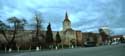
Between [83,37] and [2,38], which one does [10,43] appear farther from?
[83,37]

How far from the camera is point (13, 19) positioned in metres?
85.2

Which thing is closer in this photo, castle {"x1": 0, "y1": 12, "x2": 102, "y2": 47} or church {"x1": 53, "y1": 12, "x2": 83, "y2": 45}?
castle {"x1": 0, "y1": 12, "x2": 102, "y2": 47}

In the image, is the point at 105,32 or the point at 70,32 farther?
the point at 105,32

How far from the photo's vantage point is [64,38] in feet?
435

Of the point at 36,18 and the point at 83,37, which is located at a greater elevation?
the point at 36,18

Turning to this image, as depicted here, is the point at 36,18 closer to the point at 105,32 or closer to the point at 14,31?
the point at 14,31

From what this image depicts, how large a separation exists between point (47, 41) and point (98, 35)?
77556 millimetres

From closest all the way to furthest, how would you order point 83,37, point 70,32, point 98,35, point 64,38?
point 64,38 < point 70,32 < point 83,37 < point 98,35

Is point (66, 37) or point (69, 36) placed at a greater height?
point (69, 36)

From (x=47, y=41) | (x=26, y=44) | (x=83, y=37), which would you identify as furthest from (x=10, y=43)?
(x=83, y=37)

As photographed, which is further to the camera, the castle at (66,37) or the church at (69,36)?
the church at (69,36)

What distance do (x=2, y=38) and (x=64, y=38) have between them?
44.2 m

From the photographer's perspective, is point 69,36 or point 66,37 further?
point 69,36

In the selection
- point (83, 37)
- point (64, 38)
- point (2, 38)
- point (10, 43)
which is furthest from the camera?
point (83, 37)
